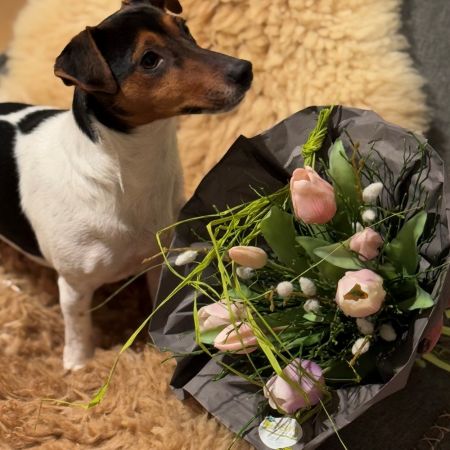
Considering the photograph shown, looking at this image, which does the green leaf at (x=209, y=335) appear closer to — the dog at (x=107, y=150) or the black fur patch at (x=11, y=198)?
the dog at (x=107, y=150)

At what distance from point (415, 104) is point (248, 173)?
0.37 m

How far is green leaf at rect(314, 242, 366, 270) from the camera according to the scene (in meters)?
0.80

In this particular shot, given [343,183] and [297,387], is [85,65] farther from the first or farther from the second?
[297,387]

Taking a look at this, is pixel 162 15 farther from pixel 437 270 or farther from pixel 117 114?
pixel 437 270

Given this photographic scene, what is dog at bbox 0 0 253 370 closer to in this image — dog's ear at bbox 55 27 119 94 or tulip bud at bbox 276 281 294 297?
dog's ear at bbox 55 27 119 94

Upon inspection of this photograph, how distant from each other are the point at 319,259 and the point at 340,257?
0.12 ft

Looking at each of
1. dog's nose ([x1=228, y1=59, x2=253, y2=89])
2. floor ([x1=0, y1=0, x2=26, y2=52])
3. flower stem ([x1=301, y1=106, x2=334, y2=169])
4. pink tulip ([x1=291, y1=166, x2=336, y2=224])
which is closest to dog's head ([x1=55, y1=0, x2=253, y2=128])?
dog's nose ([x1=228, y1=59, x2=253, y2=89])

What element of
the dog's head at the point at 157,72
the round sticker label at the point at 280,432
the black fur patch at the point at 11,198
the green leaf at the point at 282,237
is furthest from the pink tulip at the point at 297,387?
the black fur patch at the point at 11,198

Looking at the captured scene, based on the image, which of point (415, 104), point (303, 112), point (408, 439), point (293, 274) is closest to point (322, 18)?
point (415, 104)

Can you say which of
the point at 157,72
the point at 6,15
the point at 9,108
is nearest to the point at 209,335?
the point at 157,72

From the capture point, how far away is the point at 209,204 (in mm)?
999

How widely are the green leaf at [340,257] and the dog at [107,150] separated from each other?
28 centimetres

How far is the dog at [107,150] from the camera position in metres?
0.96

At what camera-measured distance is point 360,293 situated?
761 mm
